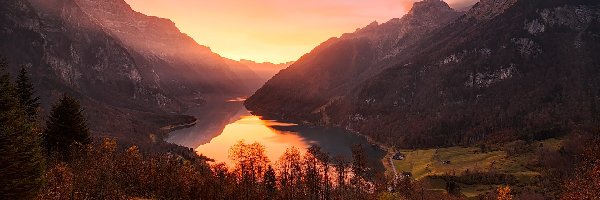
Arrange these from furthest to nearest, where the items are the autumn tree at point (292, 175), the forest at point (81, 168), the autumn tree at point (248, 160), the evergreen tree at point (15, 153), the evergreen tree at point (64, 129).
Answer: the autumn tree at point (292, 175) < the autumn tree at point (248, 160) < the evergreen tree at point (64, 129) < the forest at point (81, 168) < the evergreen tree at point (15, 153)

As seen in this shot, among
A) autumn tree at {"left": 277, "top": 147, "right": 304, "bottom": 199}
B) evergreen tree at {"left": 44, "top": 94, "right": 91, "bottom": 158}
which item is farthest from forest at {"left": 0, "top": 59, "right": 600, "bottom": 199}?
autumn tree at {"left": 277, "top": 147, "right": 304, "bottom": 199}

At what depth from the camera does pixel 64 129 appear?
Answer: 72.5 metres

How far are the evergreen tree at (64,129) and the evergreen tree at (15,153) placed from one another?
3318 centimetres

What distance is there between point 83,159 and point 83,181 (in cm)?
896

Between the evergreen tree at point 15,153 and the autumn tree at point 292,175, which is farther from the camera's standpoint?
the autumn tree at point 292,175

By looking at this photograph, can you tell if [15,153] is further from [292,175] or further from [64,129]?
[292,175]

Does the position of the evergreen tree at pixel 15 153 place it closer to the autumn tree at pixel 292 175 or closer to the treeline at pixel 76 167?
the treeline at pixel 76 167

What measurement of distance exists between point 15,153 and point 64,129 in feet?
124

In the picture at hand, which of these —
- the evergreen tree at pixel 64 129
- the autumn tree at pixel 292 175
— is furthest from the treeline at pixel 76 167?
the autumn tree at pixel 292 175

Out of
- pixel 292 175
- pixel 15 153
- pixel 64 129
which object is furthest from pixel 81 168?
pixel 292 175

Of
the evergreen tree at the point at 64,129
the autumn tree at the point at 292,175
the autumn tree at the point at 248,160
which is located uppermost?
the evergreen tree at the point at 64,129

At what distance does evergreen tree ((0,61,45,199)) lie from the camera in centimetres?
3606

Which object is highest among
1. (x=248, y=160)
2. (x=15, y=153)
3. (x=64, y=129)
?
(x=15, y=153)

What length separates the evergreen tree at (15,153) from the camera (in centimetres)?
3606
